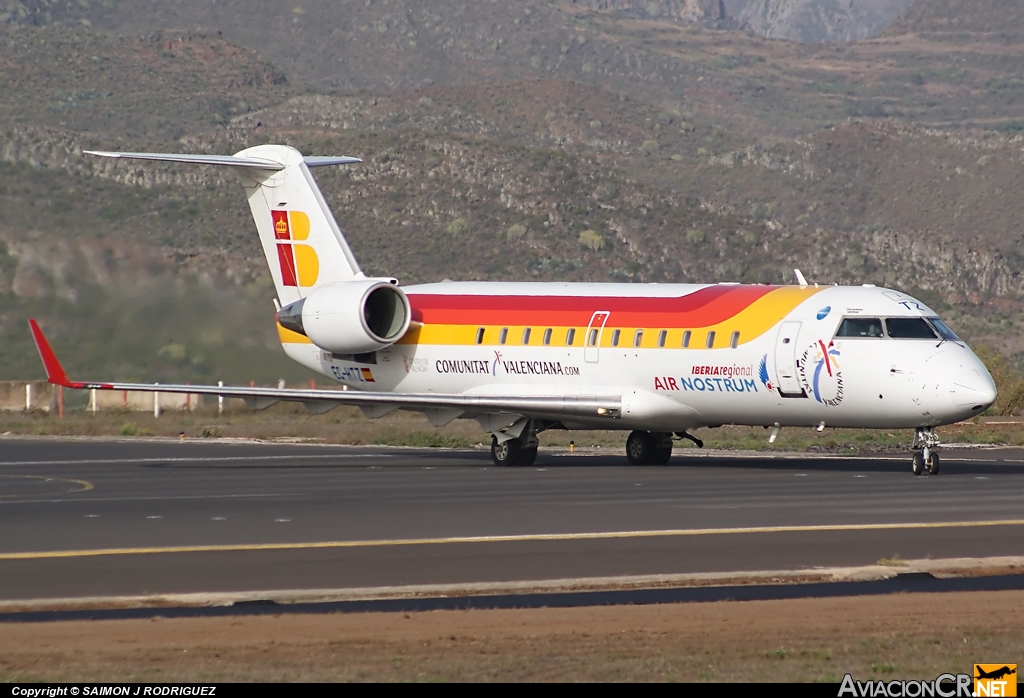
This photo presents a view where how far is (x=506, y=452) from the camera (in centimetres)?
2923

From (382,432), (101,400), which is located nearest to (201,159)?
(382,432)

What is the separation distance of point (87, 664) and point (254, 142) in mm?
94403

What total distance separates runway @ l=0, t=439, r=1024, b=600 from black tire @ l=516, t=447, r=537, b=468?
0.78 m

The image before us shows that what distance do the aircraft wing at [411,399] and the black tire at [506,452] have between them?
717 millimetres

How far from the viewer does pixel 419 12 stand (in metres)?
193

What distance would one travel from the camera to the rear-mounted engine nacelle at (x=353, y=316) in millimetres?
30422

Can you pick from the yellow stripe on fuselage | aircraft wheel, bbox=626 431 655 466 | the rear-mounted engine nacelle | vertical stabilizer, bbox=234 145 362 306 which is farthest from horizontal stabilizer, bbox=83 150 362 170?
aircraft wheel, bbox=626 431 655 466

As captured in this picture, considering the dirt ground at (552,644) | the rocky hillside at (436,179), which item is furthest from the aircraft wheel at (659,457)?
the dirt ground at (552,644)

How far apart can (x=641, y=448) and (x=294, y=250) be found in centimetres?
855

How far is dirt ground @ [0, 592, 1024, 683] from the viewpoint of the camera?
34.6 feet

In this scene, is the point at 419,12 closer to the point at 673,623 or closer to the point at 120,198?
the point at 120,198

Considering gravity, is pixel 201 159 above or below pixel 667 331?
above

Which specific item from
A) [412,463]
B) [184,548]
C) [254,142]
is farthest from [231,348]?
[254,142]

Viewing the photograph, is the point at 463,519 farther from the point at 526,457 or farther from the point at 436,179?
the point at 436,179
